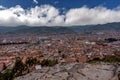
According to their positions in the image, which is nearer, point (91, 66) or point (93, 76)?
point (93, 76)

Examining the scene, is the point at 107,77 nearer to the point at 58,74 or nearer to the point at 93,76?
the point at 93,76

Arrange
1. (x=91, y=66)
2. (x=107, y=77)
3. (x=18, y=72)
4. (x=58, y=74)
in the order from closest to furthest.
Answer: (x=107, y=77) < (x=58, y=74) < (x=91, y=66) < (x=18, y=72)

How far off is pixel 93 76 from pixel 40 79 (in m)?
6.88

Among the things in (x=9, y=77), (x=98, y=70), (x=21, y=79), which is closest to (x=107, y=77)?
(x=98, y=70)

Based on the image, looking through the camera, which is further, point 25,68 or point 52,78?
point 25,68

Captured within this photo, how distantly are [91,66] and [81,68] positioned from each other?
7.66ft

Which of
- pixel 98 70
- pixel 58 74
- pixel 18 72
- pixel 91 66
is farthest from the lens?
pixel 18 72

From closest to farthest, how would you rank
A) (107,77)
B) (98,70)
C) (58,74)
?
1. (107,77)
2. (58,74)
3. (98,70)

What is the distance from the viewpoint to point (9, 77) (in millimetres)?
38562

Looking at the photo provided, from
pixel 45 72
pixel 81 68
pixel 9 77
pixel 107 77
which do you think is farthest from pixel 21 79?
pixel 107 77

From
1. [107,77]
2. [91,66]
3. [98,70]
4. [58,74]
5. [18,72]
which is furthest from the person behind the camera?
[18,72]

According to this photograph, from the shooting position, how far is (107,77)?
99.1ft

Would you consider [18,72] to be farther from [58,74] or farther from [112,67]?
[112,67]

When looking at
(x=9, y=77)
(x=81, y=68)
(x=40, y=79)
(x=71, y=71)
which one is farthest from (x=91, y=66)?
(x=9, y=77)
